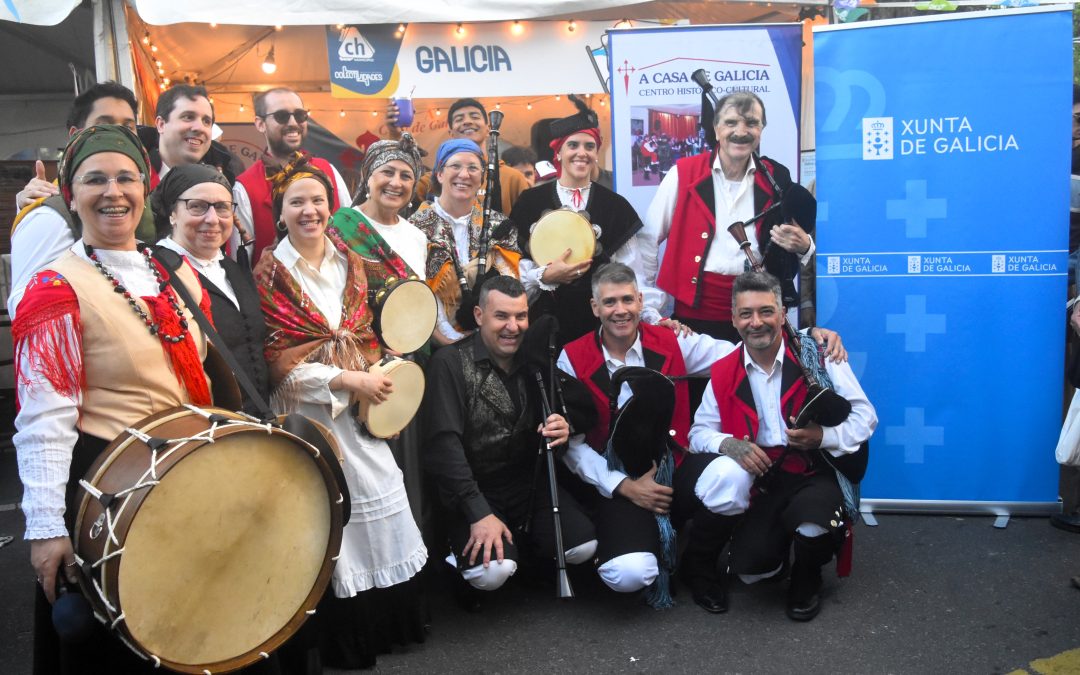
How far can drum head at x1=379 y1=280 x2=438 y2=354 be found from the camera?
2926 millimetres

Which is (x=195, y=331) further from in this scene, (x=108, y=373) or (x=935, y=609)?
(x=935, y=609)

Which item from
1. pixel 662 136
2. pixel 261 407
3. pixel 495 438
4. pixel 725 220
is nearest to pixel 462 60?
pixel 662 136

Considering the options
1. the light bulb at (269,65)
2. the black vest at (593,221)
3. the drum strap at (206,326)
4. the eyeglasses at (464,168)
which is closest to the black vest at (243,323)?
the drum strap at (206,326)

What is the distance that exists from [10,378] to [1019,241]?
614 centimetres

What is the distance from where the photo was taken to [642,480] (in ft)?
11.0

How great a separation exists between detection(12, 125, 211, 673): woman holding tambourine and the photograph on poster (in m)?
2.37

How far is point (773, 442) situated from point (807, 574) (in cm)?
49

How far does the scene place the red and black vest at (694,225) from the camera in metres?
3.87

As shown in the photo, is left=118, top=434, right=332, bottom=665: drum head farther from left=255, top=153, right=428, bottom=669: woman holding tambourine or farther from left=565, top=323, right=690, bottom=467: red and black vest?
left=565, top=323, right=690, bottom=467: red and black vest

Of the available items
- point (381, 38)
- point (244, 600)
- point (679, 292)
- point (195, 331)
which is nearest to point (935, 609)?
point (679, 292)

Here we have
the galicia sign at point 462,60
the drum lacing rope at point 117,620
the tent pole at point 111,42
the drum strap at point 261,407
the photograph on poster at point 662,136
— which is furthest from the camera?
the galicia sign at point 462,60

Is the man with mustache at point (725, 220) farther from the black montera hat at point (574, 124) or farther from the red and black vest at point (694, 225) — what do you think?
the black montera hat at point (574, 124)

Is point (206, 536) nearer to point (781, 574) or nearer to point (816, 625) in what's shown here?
point (816, 625)

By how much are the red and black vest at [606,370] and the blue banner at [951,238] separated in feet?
3.16
